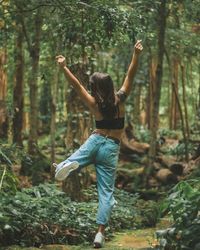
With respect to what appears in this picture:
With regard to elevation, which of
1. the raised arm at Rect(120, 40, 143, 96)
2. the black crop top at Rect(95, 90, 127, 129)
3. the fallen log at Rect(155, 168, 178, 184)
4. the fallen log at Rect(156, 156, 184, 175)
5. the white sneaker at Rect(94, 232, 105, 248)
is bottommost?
the fallen log at Rect(155, 168, 178, 184)

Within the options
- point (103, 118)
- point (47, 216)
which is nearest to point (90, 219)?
point (47, 216)

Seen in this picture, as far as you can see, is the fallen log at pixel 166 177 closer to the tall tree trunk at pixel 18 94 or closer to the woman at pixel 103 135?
the tall tree trunk at pixel 18 94

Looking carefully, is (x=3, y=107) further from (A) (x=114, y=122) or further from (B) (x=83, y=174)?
(A) (x=114, y=122)

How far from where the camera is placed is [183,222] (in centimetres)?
513

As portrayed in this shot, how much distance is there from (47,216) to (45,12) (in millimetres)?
5191

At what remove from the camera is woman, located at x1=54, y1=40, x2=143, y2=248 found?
597 centimetres

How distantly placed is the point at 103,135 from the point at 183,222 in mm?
1502

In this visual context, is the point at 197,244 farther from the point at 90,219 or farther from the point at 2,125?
the point at 2,125

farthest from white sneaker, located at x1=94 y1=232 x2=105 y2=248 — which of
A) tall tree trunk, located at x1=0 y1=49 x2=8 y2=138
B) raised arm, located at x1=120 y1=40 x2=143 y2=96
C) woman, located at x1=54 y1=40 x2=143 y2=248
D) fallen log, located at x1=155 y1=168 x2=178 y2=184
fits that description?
fallen log, located at x1=155 y1=168 x2=178 y2=184

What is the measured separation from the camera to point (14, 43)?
Answer: 53.9 feet

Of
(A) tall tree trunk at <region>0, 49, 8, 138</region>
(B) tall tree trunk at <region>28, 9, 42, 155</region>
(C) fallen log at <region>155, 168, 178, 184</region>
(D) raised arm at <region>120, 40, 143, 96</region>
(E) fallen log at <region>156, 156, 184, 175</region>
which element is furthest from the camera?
(E) fallen log at <region>156, 156, 184, 175</region>

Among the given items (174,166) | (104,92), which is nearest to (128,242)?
(104,92)

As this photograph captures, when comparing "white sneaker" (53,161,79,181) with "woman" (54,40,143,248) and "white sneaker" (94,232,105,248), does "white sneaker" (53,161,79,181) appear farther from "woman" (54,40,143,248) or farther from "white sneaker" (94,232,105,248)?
"white sneaker" (94,232,105,248)

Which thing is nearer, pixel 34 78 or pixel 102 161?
A: pixel 102 161
